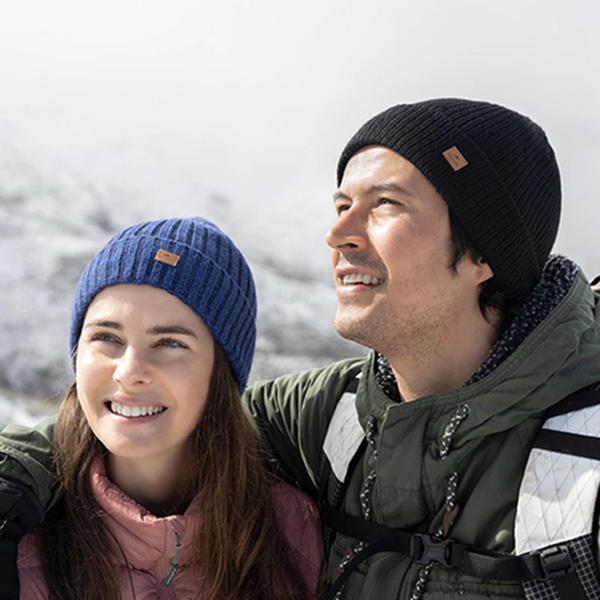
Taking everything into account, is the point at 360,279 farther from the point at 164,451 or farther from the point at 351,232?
the point at 164,451

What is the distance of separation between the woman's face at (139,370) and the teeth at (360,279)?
0.50 m

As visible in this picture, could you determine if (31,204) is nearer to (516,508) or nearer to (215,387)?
(215,387)

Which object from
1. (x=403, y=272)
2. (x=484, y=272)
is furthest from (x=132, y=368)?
(x=484, y=272)

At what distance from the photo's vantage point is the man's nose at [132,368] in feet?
6.02

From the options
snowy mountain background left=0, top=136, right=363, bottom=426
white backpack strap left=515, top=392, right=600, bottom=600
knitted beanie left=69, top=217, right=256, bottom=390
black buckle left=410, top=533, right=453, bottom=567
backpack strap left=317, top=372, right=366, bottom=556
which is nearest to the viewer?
white backpack strap left=515, top=392, right=600, bottom=600

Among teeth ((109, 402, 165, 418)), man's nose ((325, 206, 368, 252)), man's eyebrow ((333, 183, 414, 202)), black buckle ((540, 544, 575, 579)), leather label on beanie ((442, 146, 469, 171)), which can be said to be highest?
leather label on beanie ((442, 146, 469, 171))

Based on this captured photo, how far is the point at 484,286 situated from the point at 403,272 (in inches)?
11.7

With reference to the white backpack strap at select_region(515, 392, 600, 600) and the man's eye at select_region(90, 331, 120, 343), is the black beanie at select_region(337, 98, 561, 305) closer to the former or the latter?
the white backpack strap at select_region(515, 392, 600, 600)

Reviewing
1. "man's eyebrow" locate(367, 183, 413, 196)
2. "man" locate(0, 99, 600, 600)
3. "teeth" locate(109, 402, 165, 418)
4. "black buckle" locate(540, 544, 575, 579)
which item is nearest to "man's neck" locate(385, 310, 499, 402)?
"man" locate(0, 99, 600, 600)

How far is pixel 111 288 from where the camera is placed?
198 centimetres

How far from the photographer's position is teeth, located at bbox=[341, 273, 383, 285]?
210 cm

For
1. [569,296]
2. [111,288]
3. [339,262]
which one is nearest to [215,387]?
[111,288]

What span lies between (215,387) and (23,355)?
3.55 metres

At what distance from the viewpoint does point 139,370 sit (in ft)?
6.05
